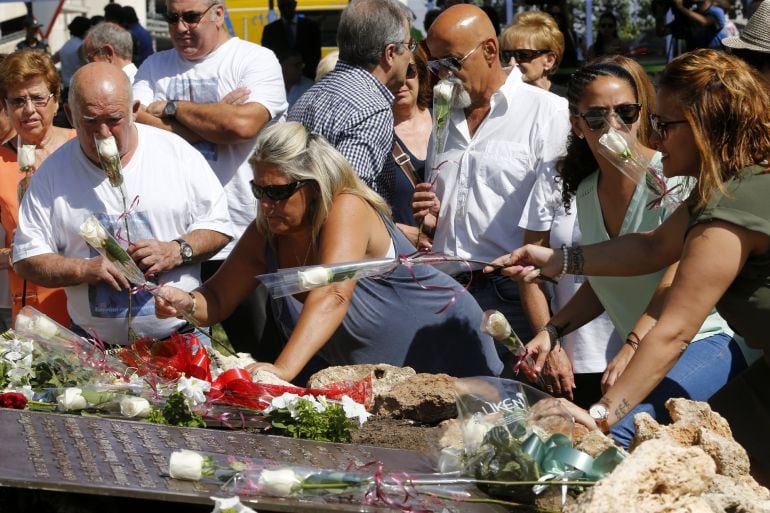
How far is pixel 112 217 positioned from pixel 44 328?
85 cm

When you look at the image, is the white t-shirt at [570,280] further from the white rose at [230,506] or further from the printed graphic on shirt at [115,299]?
the white rose at [230,506]

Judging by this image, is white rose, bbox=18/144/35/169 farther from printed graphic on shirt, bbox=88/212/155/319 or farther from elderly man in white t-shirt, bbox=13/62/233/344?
printed graphic on shirt, bbox=88/212/155/319

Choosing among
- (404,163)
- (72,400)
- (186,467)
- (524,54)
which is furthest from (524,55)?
(186,467)

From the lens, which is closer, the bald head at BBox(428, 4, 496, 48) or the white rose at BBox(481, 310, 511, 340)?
the white rose at BBox(481, 310, 511, 340)

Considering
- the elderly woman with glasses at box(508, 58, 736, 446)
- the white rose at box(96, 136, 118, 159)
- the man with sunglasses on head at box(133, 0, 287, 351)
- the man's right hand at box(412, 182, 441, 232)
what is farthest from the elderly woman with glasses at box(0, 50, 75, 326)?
the elderly woman with glasses at box(508, 58, 736, 446)

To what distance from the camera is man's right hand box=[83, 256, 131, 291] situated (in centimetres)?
459

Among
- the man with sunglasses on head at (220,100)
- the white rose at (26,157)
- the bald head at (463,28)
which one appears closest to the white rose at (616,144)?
the bald head at (463,28)

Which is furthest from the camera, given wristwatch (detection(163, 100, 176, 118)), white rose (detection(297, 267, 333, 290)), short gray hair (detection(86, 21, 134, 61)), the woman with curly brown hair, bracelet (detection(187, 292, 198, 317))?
short gray hair (detection(86, 21, 134, 61))

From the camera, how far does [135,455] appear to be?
287 cm

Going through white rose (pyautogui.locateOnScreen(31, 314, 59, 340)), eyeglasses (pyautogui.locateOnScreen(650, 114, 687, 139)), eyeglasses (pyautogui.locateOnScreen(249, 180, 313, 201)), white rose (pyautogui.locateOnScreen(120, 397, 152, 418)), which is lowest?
white rose (pyautogui.locateOnScreen(31, 314, 59, 340))

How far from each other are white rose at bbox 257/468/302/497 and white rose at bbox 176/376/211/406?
1.00m

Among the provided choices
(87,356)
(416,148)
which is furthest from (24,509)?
(416,148)

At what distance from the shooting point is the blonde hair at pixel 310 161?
424cm

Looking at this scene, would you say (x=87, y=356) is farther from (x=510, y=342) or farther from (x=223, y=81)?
(x=223, y=81)
